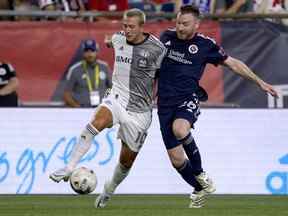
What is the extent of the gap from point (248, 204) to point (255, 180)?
3013mm

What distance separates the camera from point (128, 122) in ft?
48.7

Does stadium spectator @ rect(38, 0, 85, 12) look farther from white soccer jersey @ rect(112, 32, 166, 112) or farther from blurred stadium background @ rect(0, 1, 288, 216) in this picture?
white soccer jersey @ rect(112, 32, 166, 112)

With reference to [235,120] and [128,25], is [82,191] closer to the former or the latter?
[128,25]

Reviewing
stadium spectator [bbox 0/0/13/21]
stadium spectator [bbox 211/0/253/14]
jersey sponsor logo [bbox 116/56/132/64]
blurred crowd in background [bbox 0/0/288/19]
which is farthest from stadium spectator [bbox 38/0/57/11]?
jersey sponsor logo [bbox 116/56/132/64]

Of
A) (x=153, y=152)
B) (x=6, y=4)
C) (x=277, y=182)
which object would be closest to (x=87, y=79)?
(x=153, y=152)

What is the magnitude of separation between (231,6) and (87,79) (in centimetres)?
358

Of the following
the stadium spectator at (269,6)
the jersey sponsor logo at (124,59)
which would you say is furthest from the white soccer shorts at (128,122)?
the stadium spectator at (269,6)

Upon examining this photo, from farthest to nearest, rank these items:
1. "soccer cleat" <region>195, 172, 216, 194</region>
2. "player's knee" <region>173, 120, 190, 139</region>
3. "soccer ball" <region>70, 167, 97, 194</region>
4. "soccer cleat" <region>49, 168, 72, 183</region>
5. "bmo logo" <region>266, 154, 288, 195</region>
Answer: "bmo logo" <region>266, 154, 288, 195</region>, "soccer cleat" <region>195, 172, 216, 194</region>, "player's knee" <region>173, 120, 190, 139</region>, "soccer ball" <region>70, 167, 97, 194</region>, "soccer cleat" <region>49, 168, 72, 183</region>

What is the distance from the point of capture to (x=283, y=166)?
19219 millimetres

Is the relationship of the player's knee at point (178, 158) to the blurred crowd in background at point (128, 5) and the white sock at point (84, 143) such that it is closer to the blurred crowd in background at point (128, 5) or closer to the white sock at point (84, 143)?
the white sock at point (84, 143)

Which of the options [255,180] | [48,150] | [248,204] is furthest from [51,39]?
[248,204]

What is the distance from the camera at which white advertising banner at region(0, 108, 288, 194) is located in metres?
18.9

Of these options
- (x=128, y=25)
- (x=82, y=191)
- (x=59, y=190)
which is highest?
(x=128, y=25)

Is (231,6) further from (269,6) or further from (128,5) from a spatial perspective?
(128,5)
